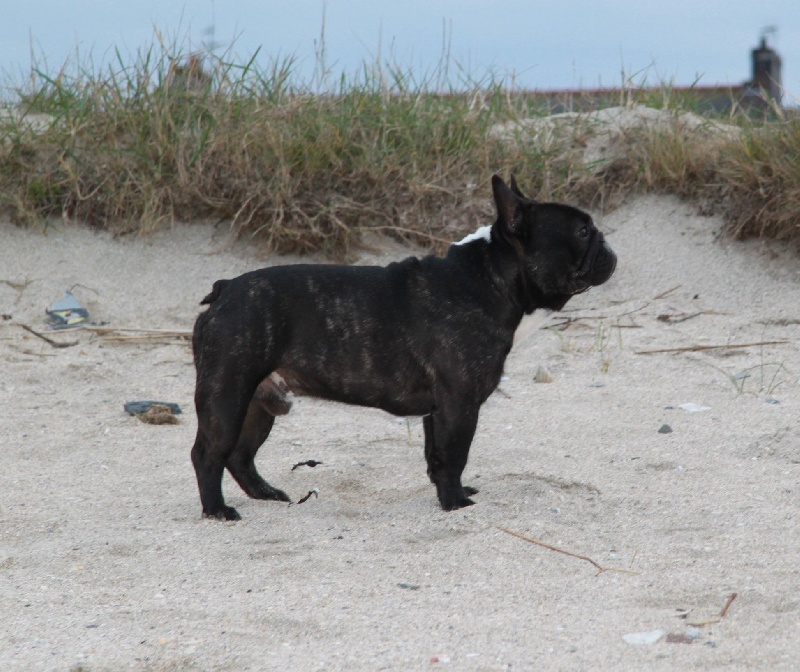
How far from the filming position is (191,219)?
28.0ft

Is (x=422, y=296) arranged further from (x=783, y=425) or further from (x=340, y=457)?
(x=783, y=425)

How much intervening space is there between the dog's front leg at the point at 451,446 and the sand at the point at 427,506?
0.11m

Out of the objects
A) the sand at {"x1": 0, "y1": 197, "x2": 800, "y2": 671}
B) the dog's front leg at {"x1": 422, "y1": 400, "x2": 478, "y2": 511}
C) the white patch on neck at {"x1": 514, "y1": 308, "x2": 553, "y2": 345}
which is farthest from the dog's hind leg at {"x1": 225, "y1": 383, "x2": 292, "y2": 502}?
the white patch on neck at {"x1": 514, "y1": 308, "x2": 553, "y2": 345}

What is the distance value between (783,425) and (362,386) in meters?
2.28

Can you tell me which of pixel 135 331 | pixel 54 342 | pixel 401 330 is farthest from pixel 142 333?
pixel 401 330

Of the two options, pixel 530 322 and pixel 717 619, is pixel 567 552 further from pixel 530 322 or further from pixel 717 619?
pixel 530 322

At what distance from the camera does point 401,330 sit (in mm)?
4391

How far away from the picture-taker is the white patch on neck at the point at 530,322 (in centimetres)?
455

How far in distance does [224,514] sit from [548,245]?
1717mm

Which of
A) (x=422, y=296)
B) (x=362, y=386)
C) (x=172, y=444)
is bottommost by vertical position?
(x=172, y=444)

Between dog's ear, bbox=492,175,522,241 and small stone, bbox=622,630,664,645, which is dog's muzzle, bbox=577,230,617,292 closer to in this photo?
dog's ear, bbox=492,175,522,241

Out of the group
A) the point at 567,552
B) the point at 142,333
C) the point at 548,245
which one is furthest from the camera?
the point at 142,333

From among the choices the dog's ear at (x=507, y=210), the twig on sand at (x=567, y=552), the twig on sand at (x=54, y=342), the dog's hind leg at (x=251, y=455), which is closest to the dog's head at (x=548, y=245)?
the dog's ear at (x=507, y=210)

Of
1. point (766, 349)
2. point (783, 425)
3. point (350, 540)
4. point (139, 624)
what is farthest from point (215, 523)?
point (766, 349)
